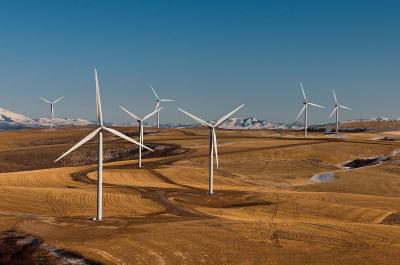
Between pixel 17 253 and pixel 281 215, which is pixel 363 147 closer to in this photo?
pixel 281 215

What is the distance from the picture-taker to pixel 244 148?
5167 inches

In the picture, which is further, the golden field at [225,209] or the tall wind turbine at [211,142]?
the tall wind turbine at [211,142]

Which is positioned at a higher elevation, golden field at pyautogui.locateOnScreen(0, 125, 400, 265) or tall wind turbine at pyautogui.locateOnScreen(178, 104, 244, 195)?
tall wind turbine at pyautogui.locateOnScreen(178, 104, 244, 195)

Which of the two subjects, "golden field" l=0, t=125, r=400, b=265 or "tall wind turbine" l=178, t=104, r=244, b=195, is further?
"tall wind turbine" l=178, t=104, r=244, b=195

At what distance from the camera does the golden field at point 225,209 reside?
132 ft

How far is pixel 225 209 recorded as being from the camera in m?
64.1

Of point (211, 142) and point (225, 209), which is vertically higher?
point (211, 142)

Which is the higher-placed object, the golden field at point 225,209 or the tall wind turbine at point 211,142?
the tall wind turbine at point 211,142

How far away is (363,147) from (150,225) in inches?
3750

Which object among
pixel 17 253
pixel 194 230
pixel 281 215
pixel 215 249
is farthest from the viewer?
pixel 281 215

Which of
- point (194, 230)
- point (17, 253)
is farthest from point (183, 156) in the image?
point (17, 253)

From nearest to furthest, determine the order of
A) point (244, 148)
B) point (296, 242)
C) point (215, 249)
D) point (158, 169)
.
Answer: point (215, 249) → point (296, 242) → point (158, 169) → point (244, 148)

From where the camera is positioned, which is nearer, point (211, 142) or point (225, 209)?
point (225, 209)

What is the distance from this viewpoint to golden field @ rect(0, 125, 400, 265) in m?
40.1
